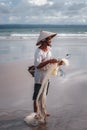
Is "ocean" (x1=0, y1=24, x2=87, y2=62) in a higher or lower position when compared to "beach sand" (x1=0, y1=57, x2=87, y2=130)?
lower

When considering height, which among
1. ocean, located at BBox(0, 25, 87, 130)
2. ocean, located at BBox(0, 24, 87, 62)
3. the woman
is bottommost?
ocean, located at BBox(0, 24, 87, 62)

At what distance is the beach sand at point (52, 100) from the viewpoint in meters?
7.35

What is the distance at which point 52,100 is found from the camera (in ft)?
30.9

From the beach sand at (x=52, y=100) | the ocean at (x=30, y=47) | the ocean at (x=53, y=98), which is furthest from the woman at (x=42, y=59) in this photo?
the ocean at (x=30, y=47)

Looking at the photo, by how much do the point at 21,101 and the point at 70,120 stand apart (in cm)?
216

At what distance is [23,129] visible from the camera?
7.01 meters

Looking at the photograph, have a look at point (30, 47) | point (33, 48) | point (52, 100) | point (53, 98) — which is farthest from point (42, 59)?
point (30, 47)

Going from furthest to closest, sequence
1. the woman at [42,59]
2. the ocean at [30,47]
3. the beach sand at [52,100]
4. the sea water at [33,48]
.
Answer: the ocean at [30,47], the sea water at [33,48], the beach sand at [52,100], the woman at [42,59]

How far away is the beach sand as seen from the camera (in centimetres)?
735

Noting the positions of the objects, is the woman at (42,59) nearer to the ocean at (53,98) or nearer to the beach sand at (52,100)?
the ocean at (53,98)

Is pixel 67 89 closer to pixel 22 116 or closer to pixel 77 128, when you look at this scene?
pixel 22 116

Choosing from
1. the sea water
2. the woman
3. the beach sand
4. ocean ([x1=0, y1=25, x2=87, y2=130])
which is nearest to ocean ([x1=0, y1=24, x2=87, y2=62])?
the sea water

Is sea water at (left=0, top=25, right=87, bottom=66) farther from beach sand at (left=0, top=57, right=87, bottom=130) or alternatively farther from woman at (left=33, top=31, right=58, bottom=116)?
beach sand at (left=0, top=57, right=87, bottom=130)

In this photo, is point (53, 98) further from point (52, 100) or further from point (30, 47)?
point (30, 47)
